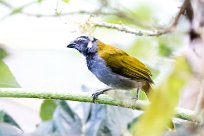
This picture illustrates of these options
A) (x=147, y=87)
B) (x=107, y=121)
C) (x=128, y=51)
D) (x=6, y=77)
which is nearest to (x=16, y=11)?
(x=128, y=51)

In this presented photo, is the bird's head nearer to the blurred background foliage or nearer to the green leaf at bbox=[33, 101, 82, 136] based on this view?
the blurred background foliage

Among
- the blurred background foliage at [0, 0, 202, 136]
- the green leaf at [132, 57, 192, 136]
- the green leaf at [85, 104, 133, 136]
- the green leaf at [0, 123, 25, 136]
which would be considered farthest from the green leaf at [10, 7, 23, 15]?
the green leaf at [85, 104, 133, 136]

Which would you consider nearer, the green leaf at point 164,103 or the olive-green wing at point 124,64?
the green leaf at point 164,103

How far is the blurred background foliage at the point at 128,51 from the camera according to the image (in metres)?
0.16

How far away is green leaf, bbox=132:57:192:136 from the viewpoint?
0.16 metres

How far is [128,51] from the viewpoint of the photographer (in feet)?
1.15

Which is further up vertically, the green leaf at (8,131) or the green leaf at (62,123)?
the green leaf at (62,123)

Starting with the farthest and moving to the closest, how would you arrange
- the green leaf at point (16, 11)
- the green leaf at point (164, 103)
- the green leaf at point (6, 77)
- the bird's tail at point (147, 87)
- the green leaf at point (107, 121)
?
the green leaf at point (107, 121) < the bird's tail at point (147, 87) < the green leaf at point (6, 77) < the green leaf at point (16, 11) < the green leaf at point (164, 103)

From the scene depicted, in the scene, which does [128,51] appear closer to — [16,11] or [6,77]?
[16,11]

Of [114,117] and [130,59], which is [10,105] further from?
[130,59]

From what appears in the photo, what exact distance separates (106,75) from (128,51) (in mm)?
594

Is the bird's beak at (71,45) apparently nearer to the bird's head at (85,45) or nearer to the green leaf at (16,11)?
the bird's head at (85,45)

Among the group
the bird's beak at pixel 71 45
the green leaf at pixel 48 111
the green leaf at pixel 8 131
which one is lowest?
the green leaf at pixel 8 131

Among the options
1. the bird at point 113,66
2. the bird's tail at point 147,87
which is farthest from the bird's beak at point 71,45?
the bird's tail at point 147,87
